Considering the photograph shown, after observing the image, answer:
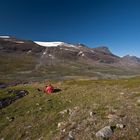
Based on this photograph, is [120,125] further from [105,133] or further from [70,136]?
[70,136]

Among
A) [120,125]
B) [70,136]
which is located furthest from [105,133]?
[70,136]

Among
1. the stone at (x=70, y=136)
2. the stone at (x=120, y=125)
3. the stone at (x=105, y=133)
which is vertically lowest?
the stone at (x=70, y=136)

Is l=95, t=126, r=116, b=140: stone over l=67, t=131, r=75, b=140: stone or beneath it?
over

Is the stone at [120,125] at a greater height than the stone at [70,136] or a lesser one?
greater

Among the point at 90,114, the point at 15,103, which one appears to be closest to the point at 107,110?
the point at 90,114

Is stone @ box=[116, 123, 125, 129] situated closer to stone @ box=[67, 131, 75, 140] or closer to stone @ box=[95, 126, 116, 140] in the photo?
stone @ box=[95, 126, 116, 140]

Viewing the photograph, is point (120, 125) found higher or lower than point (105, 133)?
higher

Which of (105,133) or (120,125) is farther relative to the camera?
(120,125)

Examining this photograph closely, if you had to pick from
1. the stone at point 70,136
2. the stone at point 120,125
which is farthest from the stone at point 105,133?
the stone at point 70,136

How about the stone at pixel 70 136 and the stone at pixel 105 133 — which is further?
the stone at pixel 70 136

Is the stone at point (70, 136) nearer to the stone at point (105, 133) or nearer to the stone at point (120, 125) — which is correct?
the stone at point (105, 133)

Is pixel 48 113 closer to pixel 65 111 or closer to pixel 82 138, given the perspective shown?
pixel 65 111

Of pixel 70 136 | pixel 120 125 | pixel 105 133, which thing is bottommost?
pixel 70 136

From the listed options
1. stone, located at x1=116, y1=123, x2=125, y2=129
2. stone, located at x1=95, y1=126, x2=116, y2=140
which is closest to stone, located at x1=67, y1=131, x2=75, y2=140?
stone, located at x1=95, y1=126, x2=116, y2=140
